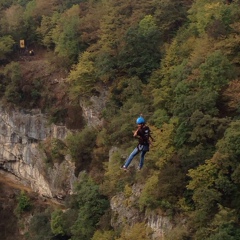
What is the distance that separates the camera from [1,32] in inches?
1748

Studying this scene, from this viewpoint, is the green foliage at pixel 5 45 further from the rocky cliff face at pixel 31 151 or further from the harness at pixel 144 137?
the harness at pixel 144 137

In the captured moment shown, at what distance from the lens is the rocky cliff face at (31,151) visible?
1469 inches

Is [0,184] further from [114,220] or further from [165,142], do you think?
[165,142]

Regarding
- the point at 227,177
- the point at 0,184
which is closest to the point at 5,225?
the point at 0,184

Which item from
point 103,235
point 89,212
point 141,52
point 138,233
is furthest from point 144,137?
point 141,52

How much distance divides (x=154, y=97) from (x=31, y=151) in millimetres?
15396

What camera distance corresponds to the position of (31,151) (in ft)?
132

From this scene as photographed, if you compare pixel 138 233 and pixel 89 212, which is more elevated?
pixel 138 233

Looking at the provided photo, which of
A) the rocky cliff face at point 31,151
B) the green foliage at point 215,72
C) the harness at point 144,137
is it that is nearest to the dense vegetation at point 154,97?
the green foliage at point 215,72

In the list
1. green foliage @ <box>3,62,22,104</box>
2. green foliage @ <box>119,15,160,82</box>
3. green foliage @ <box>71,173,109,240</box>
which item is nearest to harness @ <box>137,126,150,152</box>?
green foliage @ <box>71,173,109,240</box>

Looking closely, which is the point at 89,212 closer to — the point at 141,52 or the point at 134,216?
the point at 134,216

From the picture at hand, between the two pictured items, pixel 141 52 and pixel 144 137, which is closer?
pixel 144 137

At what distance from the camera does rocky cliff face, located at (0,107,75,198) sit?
37.3 metres

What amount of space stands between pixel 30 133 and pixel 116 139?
505 inches
